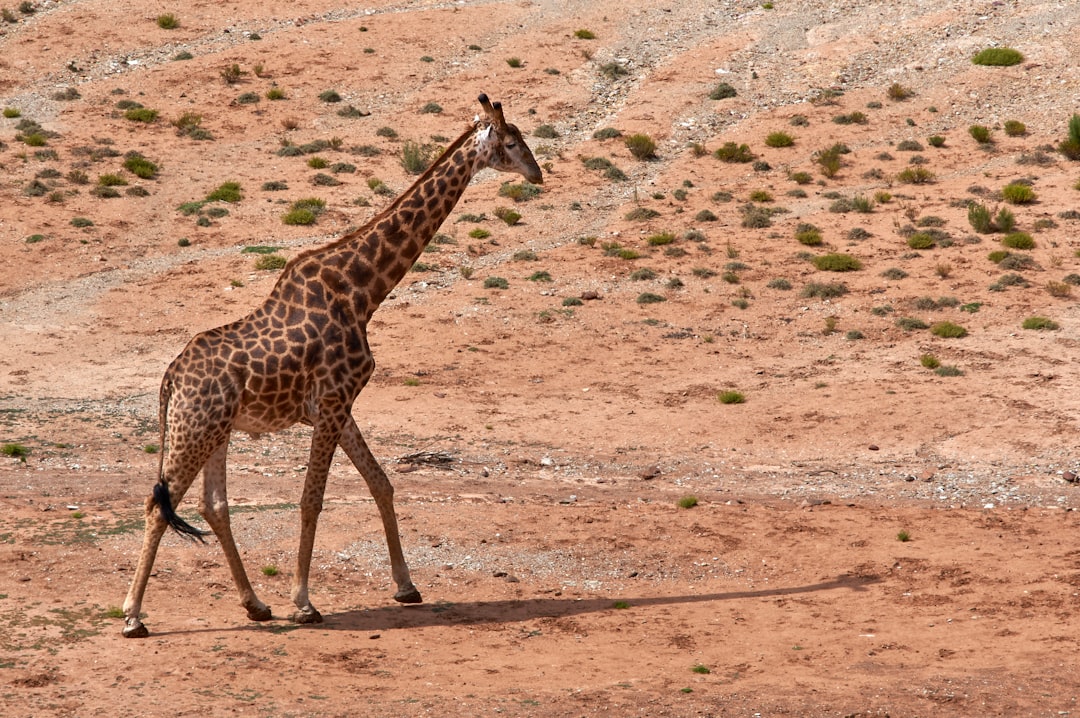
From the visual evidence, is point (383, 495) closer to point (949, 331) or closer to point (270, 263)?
point (949, 331)

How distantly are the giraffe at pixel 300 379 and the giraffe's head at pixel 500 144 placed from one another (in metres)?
0.04

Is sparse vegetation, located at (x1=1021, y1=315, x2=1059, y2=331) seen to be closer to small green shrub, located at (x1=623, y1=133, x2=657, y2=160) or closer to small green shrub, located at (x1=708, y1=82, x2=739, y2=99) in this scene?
small green shrub, located at (x1=623, y1=133, x2=657, y2=160)

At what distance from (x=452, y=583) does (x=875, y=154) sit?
1134 inches

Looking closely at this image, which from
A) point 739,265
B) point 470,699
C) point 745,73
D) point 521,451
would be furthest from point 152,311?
point 745,73

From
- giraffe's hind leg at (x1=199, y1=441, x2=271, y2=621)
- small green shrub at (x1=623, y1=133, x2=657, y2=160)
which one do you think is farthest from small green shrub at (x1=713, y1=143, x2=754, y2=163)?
giraffe's hind leg at (x1=199, y1=441, x2=271, y2=621)

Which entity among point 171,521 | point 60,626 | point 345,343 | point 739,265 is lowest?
point 739,265

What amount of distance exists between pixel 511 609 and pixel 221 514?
3.44 metres

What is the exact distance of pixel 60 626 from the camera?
1340cm

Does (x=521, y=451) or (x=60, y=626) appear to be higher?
(x=60, y=626)

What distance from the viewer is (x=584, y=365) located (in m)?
27.1

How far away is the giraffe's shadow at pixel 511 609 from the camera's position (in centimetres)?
1438

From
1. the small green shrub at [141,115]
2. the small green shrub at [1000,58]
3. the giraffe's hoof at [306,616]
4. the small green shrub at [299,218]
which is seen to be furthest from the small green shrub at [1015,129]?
the giraffe's hoof at [306,616]

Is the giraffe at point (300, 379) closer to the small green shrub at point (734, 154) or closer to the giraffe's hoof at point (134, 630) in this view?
the giraffe's hoof at point (134, 630)

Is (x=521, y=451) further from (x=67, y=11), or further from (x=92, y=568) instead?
(x=67, y=11)
